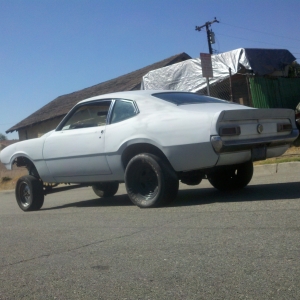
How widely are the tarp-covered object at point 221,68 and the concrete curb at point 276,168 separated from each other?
18.1ft

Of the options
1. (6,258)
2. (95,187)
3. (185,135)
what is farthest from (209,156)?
(95,187)

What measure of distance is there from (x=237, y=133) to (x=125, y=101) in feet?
5.54

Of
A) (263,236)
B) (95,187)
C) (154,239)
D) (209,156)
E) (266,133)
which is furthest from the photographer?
(95,187)

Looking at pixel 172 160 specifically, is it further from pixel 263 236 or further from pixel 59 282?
pixel 59 282

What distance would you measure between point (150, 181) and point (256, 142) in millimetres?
1387

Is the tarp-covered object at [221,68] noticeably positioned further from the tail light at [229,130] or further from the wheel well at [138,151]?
the tail light at [229,130]

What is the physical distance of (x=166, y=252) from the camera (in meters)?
4.17

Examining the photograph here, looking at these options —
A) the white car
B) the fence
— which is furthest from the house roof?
the white car

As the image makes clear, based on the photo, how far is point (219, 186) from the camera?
7203mm

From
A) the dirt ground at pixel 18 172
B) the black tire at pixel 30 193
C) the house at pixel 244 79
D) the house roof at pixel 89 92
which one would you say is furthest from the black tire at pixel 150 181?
the house roof at pixel 89 92

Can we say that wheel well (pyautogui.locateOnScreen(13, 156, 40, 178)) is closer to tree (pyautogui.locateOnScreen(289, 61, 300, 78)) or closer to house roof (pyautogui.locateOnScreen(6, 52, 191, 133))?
tree (pyautogui.locateOnScreen(289, 61, 300, 78))

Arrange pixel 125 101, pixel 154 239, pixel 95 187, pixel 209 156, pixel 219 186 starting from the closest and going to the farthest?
pixel 154 239, pixel 209 156, pixel 125 101, pixel 219 186, pixel 95 187

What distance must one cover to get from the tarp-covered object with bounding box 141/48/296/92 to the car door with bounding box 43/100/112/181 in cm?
825

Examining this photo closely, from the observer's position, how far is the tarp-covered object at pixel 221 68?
1513 cm
